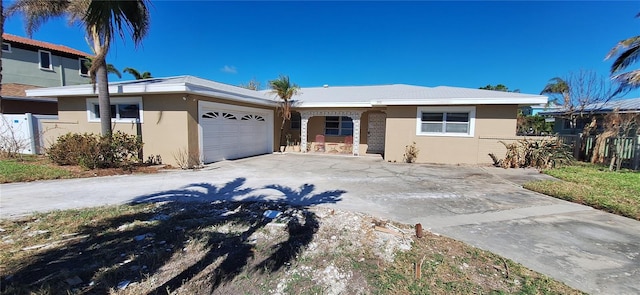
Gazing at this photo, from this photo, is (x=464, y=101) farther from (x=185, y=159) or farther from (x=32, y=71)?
(x=32, y=71)

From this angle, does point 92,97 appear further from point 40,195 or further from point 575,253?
point 575,253

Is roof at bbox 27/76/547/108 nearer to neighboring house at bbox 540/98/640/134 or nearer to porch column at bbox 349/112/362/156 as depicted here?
porch column at bbox 349/112/362/156

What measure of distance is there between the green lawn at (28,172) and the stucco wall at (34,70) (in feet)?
48.7

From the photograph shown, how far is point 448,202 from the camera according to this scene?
582cm

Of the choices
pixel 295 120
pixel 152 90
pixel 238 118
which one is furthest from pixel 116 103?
pixel 295 120

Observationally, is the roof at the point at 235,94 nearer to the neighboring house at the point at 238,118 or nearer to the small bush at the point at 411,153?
the neighboring house at the point at 238,118

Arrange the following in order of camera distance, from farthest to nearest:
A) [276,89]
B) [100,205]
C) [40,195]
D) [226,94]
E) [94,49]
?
[276,89], [226,94], [94,49], [40,195], [100,205]

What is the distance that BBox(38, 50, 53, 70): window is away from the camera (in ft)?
62.7

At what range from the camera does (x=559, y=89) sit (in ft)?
63.2

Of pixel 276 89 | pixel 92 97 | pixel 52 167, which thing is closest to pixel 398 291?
pixel 52 167

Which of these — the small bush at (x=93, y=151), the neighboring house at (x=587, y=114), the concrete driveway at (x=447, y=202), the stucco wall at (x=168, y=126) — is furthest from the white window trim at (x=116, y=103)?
the neighboring house at (x=587, y=114)

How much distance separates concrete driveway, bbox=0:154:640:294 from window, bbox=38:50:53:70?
19159mm

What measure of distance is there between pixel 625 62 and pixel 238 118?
60.9 ft

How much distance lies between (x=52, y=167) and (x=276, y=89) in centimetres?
906
